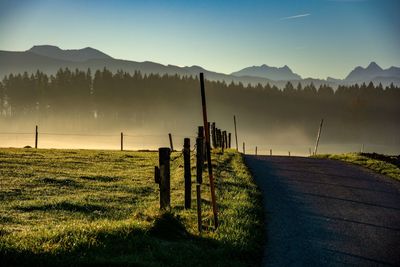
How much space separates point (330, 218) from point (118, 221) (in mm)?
5325

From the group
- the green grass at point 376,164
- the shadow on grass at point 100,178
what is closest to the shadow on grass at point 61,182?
the shadow on grass at point 100,178

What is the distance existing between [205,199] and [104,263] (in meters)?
7.21

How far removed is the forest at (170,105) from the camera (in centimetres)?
16850

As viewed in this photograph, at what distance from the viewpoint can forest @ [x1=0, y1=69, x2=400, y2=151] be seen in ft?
553

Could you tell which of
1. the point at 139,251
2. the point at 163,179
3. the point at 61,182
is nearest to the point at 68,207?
the point at 163,179

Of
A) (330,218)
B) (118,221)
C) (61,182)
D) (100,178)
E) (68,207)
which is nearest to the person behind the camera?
(118,221)

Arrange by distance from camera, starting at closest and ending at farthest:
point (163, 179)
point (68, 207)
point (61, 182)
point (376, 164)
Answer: point (163, 179), point (68, 207), point (61, 182), point (376, 164)

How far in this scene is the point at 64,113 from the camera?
17238 cm

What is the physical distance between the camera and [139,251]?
28.6ft

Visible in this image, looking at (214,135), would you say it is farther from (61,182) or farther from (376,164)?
(61,182)

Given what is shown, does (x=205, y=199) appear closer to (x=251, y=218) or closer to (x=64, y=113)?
(x=251, y=218)

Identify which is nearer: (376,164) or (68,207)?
(68,207)

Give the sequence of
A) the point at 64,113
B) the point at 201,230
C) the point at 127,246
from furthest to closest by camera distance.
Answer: the point at 64,113 → the point at 201,230 → the point at 127,246

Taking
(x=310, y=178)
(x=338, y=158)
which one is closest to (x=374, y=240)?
(x=310, y=178)
